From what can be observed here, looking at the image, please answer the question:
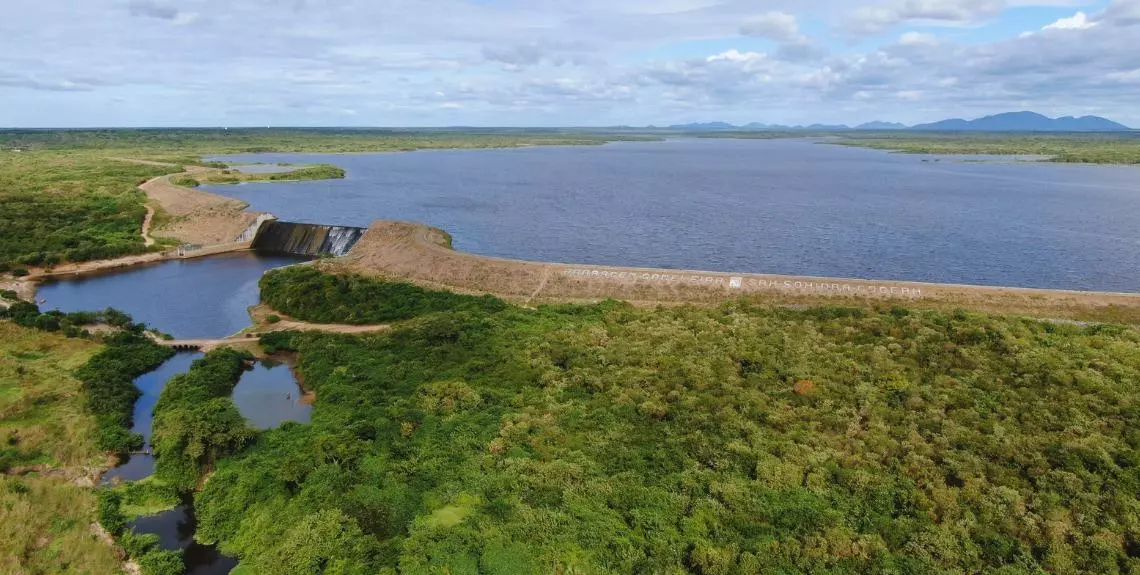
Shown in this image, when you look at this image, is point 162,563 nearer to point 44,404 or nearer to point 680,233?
point 44,404

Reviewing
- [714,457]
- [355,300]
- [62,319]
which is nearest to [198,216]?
[62,319]

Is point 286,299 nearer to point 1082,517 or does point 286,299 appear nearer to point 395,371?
point 395,371

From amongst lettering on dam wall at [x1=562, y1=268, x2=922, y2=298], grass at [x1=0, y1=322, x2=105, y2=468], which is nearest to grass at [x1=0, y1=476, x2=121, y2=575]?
grass at [x1=0, y1=322, x2=105, y2=468]

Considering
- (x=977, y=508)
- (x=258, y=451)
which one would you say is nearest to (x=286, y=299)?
(x=258, y=451)

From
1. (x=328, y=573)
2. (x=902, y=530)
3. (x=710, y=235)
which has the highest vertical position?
(x=710, y=235)

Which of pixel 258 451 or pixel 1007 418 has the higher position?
pixel 1007 418

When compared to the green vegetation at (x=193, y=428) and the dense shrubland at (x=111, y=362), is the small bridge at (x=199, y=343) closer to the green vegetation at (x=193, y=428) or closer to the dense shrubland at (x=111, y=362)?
the dense shrubland at (x=111, y=362)
